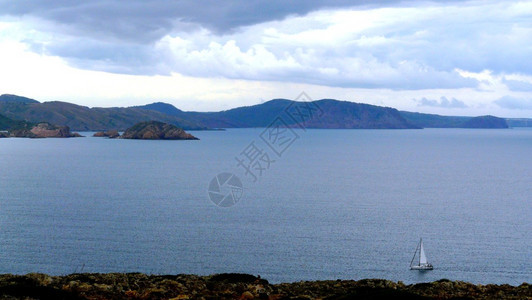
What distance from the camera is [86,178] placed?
16038 centimetres

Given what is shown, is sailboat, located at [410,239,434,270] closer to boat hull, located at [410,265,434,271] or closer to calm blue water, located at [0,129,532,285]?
boat hull, located at [410,265,434,271]

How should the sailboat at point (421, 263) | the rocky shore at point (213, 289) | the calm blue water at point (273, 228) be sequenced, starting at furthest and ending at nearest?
the sailboat at point (421, 263) → the calm blue water at point (273, 228) → the rocky shore at point (213, 289)

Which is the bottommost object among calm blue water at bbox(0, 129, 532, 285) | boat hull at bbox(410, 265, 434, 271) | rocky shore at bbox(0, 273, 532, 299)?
boat hull at bbox(410, 265, 434, 271)

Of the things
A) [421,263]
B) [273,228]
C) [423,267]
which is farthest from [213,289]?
[273,228]

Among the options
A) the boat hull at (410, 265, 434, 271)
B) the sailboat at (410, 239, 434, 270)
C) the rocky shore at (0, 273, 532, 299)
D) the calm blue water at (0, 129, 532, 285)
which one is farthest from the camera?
the sailboat at (410, 239, 434, 270)

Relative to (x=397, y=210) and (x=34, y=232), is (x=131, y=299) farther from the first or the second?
(x=397, y=210)

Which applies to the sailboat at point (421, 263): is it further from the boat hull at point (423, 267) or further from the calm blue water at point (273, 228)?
the calm blue water at point (273, 228)

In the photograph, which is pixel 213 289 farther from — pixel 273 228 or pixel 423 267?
pixel 273 228

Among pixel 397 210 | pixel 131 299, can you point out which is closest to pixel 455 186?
pixel 397 210

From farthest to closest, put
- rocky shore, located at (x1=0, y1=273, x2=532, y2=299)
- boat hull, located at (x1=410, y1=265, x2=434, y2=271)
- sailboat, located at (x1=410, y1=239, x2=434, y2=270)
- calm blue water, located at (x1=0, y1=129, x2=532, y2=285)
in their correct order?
sailboat, located at (x1=410, y1=239, x2=434, y2=270)
boat hull, located at (x1=410, y1=265, x2=434, y2=271)
calm blue water, located at (x1=0, y1=129, x2=532, y2=285)
rocky shore, located at (x1=0, y1=273, x2=532, y2=299)

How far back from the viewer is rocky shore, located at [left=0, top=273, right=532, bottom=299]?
91.1ft

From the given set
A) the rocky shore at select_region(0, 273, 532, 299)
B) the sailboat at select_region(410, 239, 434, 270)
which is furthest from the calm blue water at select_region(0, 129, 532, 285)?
the rocky shore at select_region(0, 273, 532, 299)

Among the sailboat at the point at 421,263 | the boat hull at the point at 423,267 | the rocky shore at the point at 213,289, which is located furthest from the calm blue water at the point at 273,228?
the rocky shore at the point at 213,289

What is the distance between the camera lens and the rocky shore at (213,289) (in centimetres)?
2777
